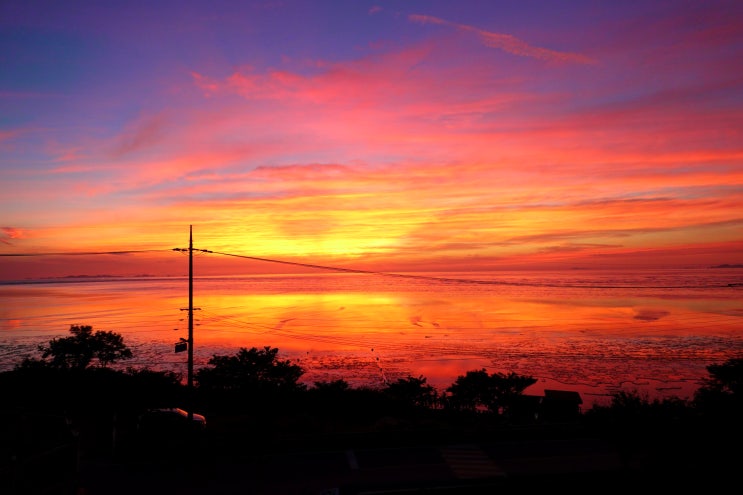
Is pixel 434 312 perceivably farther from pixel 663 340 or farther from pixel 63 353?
pixel 63 353

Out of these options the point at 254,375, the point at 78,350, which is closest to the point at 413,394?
the point at 254,375

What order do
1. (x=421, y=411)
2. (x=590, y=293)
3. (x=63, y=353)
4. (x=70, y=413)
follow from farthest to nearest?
1. (x=590, y=293)
2. (x=63, y=353)
3. (x=421, y=411)
4. (x=70, y=413)

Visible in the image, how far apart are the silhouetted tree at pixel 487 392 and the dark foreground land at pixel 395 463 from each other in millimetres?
16276

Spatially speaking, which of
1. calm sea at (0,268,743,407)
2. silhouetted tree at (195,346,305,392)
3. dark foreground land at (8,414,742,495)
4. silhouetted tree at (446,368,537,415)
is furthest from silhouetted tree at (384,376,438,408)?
dark foreground land at (8,414,742,495)

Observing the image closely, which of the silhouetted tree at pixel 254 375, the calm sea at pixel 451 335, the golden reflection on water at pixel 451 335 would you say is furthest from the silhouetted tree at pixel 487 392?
the silhouetted tree at pixel 254 375

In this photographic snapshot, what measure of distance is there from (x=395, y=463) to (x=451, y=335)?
189 feet

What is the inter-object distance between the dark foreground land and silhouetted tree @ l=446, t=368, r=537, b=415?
16276 mm

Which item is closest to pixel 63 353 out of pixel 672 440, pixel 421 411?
pixel 421 411

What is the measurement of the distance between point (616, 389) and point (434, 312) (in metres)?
58.5

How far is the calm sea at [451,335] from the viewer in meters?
53.3

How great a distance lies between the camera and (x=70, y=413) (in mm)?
28016

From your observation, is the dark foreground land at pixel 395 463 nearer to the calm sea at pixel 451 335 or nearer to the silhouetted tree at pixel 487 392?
the silhouetted tree at pixel 487 392

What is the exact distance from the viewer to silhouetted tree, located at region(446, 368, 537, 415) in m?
38.5

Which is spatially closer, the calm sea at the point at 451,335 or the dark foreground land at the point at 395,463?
the dark foreground land at the point at 395,463
